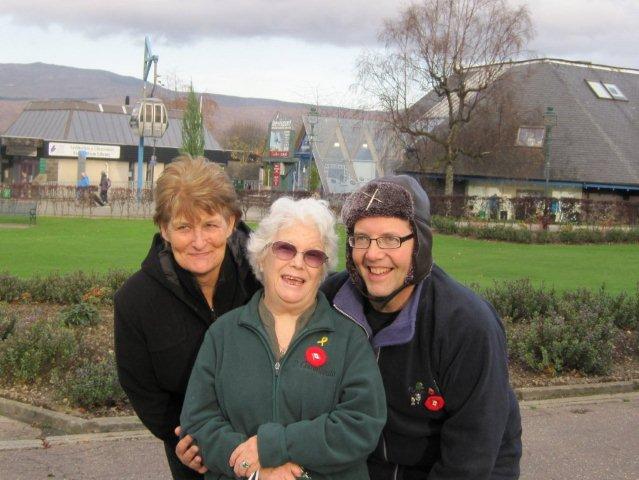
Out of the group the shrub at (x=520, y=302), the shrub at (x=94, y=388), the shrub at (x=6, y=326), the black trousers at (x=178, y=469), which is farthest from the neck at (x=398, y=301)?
the shrub at (x=520, y=302)

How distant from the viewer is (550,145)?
41.7 m

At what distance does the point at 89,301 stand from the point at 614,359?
6.66 metres

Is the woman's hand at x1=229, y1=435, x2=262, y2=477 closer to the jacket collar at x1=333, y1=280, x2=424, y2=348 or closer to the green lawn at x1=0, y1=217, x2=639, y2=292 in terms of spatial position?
the jacket collar at x1=333, y1=280, x2=424, y2=348

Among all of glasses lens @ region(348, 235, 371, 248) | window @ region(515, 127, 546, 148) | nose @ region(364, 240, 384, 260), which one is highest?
window @ region(515, 127, 546, 148)

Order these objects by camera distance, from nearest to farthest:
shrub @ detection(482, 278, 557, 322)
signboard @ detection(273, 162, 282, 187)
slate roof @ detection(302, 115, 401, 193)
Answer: shrub @ detection(482, 278, 557, 322), slate roof @ detection(302, 115, 401, 193), signboard @ detection(273, 162, 282, 187)

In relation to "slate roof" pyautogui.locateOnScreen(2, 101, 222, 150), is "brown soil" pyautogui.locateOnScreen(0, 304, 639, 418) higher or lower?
lower

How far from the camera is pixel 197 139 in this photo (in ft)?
134

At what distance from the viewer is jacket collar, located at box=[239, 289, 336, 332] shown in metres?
2.72

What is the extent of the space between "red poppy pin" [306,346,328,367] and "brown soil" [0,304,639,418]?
4.62 meters

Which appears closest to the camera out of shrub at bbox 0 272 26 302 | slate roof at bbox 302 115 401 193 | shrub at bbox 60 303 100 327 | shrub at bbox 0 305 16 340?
shrub at bbox 0 305 16 340

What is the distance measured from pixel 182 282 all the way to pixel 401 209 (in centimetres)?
102

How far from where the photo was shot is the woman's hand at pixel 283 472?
2.63 meters

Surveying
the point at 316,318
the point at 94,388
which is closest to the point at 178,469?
the point at 316,318

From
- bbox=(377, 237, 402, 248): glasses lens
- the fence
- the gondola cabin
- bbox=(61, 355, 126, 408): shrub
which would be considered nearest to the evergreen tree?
the gondola cabin
